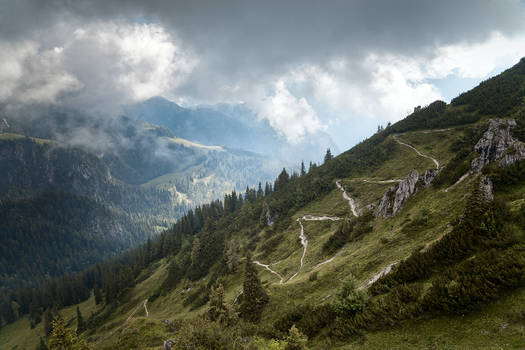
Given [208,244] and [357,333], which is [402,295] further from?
[208,244]

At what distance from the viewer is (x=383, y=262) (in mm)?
30594

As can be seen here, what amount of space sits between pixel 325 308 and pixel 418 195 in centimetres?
2876

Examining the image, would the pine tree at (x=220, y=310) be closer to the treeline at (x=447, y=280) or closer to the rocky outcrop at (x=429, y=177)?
the treeline at (x=447, y=280)

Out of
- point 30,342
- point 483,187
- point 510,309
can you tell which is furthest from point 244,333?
point 30,342

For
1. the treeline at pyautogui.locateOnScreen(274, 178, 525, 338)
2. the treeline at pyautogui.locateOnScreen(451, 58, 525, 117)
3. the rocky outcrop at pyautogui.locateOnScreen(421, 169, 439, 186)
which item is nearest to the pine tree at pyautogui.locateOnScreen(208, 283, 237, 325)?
the treeline at pyautogui.locateOnScreen(274, 178, 525, 338)

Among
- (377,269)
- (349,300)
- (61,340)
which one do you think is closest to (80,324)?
(61,340)

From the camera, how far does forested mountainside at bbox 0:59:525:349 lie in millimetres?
16562

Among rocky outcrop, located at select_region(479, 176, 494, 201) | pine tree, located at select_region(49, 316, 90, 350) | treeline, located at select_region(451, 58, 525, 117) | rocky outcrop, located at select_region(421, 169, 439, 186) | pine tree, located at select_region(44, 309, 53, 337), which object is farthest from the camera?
pine tree, located at select_region(44, 309, 53, 337)

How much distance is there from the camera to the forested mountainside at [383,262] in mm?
16562

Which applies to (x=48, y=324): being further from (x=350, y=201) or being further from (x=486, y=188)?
(x=486, y=188)

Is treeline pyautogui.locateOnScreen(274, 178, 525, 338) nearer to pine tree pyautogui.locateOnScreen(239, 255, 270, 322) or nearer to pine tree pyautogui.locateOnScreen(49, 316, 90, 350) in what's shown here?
pine tree pyautogui.locateOnScreen(239, 255, 270, 322)

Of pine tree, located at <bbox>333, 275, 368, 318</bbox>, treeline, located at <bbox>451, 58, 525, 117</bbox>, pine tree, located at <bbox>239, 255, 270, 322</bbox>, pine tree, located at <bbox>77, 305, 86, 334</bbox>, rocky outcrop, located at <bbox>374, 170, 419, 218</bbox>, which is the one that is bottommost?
pine tree, located at <bbox>77, 305, 86, 334</bbox>

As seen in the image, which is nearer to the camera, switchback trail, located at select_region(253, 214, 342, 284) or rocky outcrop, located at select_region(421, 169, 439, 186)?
rocky outcrop, located at select_region(421, 169, 439, 186)

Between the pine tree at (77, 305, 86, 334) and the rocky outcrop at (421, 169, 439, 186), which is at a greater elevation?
the rocky outcrop at (421, 169, 439, 186)
